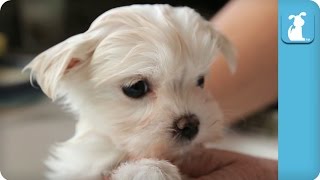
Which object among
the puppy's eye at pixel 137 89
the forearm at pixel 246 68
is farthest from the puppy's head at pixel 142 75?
the forearm at pixel 246 68

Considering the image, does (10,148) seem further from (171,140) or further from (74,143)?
(171,140)

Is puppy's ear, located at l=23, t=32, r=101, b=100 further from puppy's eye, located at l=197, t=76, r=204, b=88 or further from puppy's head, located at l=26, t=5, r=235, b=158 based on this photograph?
A: puppy's eye, located at l=197, t=76, r=204, b=88

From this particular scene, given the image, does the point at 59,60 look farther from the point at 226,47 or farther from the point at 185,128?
the point at 226,47

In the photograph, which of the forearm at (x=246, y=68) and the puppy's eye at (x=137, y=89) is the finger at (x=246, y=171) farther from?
the forearm at (x=246, y=68)

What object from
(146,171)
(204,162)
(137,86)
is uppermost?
(137,86)

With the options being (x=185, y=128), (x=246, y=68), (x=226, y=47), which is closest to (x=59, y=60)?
(x=185, y=128)

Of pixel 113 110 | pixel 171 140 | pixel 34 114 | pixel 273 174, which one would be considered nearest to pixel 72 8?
pixel 34 114
